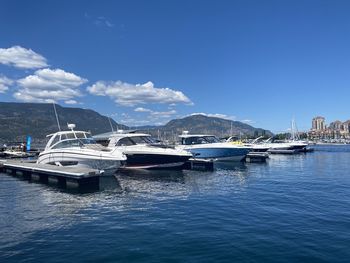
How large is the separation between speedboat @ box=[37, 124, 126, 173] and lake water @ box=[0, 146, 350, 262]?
13.4 ft

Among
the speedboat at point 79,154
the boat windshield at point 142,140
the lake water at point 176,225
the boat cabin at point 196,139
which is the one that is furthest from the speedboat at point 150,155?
the boat cabin at point 196,139

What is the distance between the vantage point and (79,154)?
27328 mm

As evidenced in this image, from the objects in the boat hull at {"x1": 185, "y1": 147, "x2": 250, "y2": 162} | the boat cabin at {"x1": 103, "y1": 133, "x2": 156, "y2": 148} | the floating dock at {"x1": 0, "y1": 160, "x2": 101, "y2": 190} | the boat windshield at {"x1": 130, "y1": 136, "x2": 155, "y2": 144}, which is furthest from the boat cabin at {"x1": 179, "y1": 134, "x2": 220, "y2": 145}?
the floating dock at {"x1": 0, "y1": 160, "x2": 101, "y2": 190}

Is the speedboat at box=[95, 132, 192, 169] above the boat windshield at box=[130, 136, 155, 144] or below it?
below

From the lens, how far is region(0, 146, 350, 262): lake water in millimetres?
10070

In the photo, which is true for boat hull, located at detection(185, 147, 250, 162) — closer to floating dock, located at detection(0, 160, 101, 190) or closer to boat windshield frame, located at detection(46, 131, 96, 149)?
boat windshield frame, located at detection(46, 131, 96, 149)

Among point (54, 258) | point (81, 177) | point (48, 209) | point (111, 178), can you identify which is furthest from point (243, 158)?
point (54, 258)

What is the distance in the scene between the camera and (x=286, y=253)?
32.9 feet

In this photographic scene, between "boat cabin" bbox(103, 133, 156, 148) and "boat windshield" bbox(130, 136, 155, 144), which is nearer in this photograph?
"boat cabin" bbox(103, 133, 156, 148)

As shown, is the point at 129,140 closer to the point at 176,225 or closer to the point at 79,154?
the point at 79,154

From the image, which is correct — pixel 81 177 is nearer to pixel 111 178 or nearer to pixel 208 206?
pixel 111 178

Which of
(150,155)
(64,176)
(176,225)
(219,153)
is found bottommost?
(176,225)

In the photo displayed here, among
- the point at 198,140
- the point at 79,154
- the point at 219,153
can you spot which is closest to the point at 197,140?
the point at 198,140

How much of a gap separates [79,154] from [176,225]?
16.5 m
